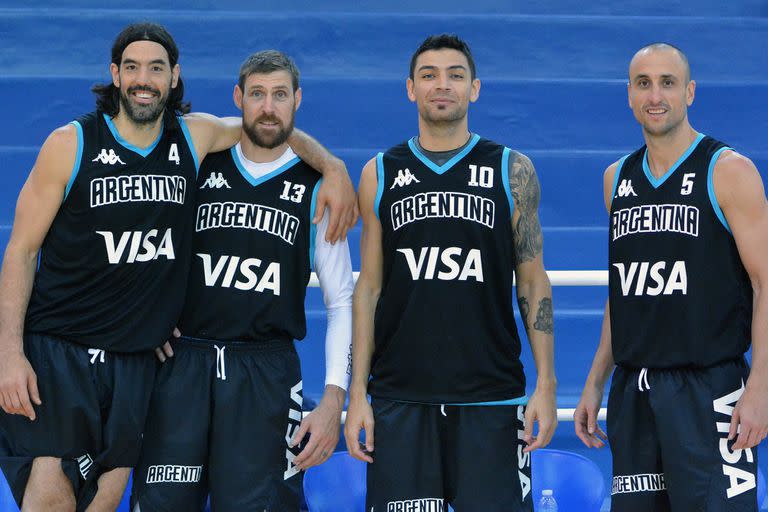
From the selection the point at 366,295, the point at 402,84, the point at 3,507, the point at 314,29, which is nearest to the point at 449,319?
the point at 366,295

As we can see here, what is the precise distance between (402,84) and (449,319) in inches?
142

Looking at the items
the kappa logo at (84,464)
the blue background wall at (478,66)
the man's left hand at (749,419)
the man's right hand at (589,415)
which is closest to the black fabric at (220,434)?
the kappa logo at (84,464)

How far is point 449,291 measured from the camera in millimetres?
2930

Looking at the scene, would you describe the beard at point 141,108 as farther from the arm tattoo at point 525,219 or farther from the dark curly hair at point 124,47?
the arm tattoo at point 525,219

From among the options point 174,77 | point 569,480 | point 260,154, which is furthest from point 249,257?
point 569,480

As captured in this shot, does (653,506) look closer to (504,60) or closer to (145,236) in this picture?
(145,236)

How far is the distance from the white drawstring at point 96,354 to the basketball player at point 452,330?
632mm

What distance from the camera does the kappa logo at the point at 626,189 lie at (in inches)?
118

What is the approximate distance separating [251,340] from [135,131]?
614mm

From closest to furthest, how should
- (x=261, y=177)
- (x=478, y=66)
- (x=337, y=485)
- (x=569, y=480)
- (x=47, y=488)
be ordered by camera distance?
(x=47, y=488), (x=261, y=177), (x=337, y=485), (x=569, y=480), (x=478, y=66)

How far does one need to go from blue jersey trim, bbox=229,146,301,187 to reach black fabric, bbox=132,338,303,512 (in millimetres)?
431

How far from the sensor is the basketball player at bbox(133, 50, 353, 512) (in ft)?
9.72

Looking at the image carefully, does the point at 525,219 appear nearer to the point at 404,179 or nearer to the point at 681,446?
the point at 404,179

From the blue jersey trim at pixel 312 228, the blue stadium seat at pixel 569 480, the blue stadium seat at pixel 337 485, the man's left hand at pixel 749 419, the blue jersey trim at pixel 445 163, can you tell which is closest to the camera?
the man's left hand at pixel 749 419
